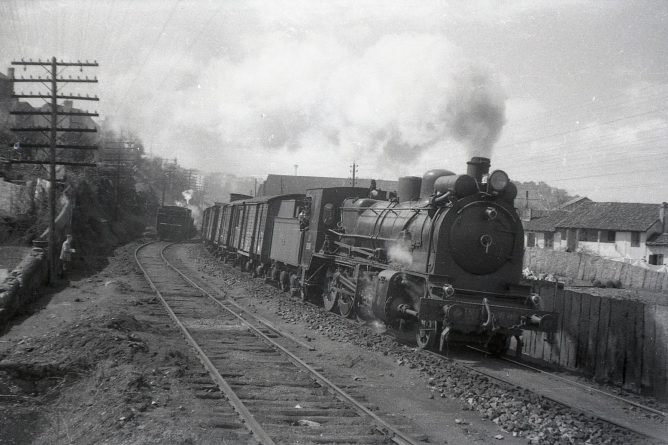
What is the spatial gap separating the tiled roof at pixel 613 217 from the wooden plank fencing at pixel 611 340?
30.8 metres

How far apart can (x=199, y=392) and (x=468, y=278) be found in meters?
5.19

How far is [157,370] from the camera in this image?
718cm

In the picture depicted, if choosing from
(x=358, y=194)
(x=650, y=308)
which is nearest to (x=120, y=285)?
(x=358, y=194)

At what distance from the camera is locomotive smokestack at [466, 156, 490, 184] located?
9789mm

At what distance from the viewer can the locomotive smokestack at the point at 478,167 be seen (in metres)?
9.79

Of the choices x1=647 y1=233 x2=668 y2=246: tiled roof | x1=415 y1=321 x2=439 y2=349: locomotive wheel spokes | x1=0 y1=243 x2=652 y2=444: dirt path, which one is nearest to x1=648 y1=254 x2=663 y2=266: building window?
x1=647 y1=233 x2=668 y2=246: tiled roof

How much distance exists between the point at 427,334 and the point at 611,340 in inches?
117

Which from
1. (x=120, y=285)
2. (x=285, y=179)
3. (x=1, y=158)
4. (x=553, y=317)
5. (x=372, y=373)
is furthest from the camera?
(x=285, y=179)

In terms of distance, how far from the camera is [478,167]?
9.80m

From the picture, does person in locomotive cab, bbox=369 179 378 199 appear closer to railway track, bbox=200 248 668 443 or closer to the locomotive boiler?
the locomotive boiler

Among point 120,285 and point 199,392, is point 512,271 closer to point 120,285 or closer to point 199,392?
point 199,392

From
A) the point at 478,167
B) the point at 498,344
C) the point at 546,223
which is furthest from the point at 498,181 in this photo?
the point at 546,223

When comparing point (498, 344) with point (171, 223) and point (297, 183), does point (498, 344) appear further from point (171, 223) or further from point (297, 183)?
point (297, 183)

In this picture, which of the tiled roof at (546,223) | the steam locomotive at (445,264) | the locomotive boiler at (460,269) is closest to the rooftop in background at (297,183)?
the tiled roof at (546,223)
